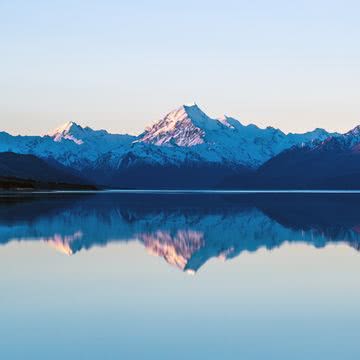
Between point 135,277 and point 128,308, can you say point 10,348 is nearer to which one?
point 128,308

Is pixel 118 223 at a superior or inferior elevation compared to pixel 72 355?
superior

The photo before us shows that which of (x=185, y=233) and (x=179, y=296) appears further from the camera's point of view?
(x=185, y=233)

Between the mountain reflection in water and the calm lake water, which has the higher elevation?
the mountain reflection in water

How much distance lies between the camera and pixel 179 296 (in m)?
29.9

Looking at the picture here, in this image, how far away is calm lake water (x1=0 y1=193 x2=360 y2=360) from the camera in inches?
847

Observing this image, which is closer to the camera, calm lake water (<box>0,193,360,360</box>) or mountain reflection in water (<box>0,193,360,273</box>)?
calm lake water (<box>0,193,360,360</box>)

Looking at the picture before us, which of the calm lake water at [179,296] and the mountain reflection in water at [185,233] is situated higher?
the mountain reflection in water at [185,233]

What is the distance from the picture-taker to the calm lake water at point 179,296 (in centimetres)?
2150

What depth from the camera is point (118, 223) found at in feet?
242

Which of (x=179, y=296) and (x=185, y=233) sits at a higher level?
(x=185, y=233)

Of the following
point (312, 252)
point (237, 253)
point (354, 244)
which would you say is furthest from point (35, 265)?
point (354, 244)

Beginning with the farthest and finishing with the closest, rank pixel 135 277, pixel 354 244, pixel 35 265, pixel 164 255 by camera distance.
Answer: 1. pixel 354 244
2. pixel 164 255
3. pixel 35 265
4. pixel 135 277

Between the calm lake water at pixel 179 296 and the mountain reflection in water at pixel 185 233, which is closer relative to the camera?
the calm lake water at pixel 179 296

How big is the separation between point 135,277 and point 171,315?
9.92 metres
